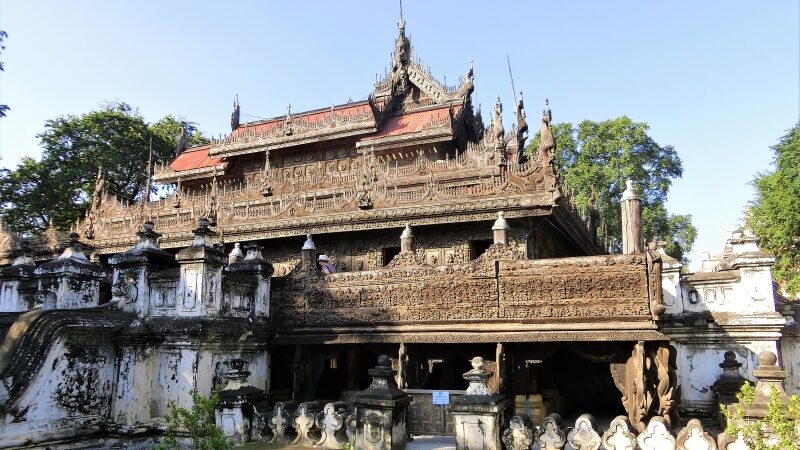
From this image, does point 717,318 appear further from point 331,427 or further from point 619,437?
point 331,427

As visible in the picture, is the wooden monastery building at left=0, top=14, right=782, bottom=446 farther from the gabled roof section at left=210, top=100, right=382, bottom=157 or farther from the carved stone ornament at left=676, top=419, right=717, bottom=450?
the carved stone ornament at left=676, top=419, right=717, bottom=450

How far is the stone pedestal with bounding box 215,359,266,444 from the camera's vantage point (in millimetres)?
9281

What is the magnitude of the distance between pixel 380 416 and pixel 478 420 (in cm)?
138

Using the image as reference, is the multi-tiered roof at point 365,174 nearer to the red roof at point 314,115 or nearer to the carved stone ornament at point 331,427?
the red roof at point 314,115

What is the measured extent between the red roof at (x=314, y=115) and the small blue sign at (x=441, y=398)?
14385 millimetres

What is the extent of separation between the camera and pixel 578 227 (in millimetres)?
16766

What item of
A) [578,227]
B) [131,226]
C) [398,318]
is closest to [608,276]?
[398,318]

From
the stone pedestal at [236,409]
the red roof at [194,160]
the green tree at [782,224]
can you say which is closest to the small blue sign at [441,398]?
the stone pedestal at [236,409]

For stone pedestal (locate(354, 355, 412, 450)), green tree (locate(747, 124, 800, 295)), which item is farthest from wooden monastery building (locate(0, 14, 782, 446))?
green tree (locate(747, 124, 800, 295))

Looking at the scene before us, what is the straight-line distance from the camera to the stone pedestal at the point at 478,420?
7863mm

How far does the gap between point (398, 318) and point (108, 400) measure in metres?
5.16

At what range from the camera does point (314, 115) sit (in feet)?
83.1

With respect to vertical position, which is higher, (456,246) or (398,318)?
(456,246)

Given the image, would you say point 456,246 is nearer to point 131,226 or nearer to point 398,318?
point 398,318
